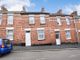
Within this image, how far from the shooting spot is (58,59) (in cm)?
1067

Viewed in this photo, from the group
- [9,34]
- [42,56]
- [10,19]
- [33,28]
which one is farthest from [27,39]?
[42,56]

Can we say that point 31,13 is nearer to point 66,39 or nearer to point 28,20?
point 28,20

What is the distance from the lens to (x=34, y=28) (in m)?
24.5

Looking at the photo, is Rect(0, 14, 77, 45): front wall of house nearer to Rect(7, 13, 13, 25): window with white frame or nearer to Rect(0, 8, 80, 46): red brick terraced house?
Rect(0, 8, 80, 46): red brick terraced house

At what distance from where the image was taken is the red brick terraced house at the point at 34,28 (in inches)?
947

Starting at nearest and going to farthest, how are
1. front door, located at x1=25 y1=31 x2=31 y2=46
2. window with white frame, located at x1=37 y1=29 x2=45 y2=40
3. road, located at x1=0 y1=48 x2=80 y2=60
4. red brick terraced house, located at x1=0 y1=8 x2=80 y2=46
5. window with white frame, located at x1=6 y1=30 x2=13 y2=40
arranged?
road, located at x1=0 y1=48 x2=80 y2=60 < window with white frame, located at x1=6 y1=30 x2=13 y2=40 < red brick terraced house, located at x1=0 y1=8 x2=80 y2=46 < front door, located at x1=25 y1=31 x2=31 y2=46 < window with white frame, located at x1=37 y1=29 x2=45 y2=40

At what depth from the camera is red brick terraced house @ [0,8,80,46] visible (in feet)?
78.9

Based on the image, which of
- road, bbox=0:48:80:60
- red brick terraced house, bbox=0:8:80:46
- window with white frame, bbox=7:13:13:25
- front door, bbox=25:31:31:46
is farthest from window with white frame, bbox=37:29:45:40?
road, bbox=0:48:80:60

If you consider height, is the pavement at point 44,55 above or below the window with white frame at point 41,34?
below

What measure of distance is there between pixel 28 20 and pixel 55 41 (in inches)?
243

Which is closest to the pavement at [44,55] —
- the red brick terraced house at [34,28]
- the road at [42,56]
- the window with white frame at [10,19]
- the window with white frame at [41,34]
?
the road at [42,56]

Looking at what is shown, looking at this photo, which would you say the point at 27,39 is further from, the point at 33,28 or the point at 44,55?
the point at 44,55

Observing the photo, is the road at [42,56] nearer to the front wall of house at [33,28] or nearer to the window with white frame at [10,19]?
the front wall of house at [33,28]

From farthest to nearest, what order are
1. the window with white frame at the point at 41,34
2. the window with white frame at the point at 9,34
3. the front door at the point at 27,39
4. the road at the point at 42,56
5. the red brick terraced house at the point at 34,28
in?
1. the window with white frame at the point at 41,34
2. the front door at the point at 27,39
3. the red brick terraced house at the point at 34,28
4. the window with white frame at the point at 9,34
5. the road at the point at 42,56
